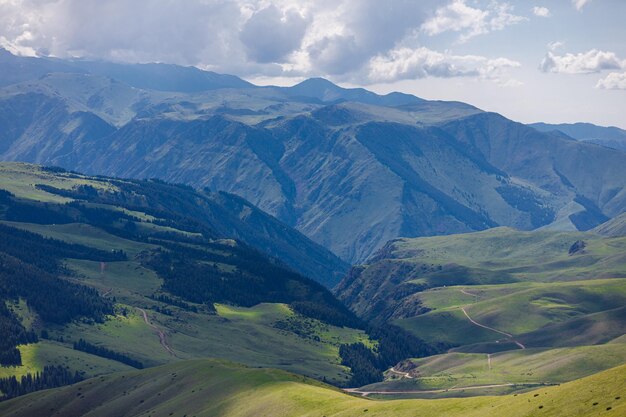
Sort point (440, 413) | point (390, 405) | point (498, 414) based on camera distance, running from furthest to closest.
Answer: point (390, 405)
point (440, 413)
point (498, 414)

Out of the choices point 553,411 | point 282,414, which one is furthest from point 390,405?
point 553,411

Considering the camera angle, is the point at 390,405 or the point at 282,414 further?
the point at 282,414

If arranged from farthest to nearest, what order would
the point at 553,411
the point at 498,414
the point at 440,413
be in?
the point at 440,413
the point at 498,414
the point at 553,411

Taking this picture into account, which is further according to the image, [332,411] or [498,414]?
[332,411]

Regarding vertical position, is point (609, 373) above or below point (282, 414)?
above

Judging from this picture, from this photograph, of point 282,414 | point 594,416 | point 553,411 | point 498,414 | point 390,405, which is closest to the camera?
point 594,416

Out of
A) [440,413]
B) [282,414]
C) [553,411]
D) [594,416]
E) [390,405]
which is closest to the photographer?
[594,416]

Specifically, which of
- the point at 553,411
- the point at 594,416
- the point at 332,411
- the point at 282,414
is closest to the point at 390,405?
the point at 332,411

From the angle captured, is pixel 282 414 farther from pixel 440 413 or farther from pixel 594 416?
pixel 594 416

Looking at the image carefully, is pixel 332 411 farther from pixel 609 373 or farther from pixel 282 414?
pixel 609 373
